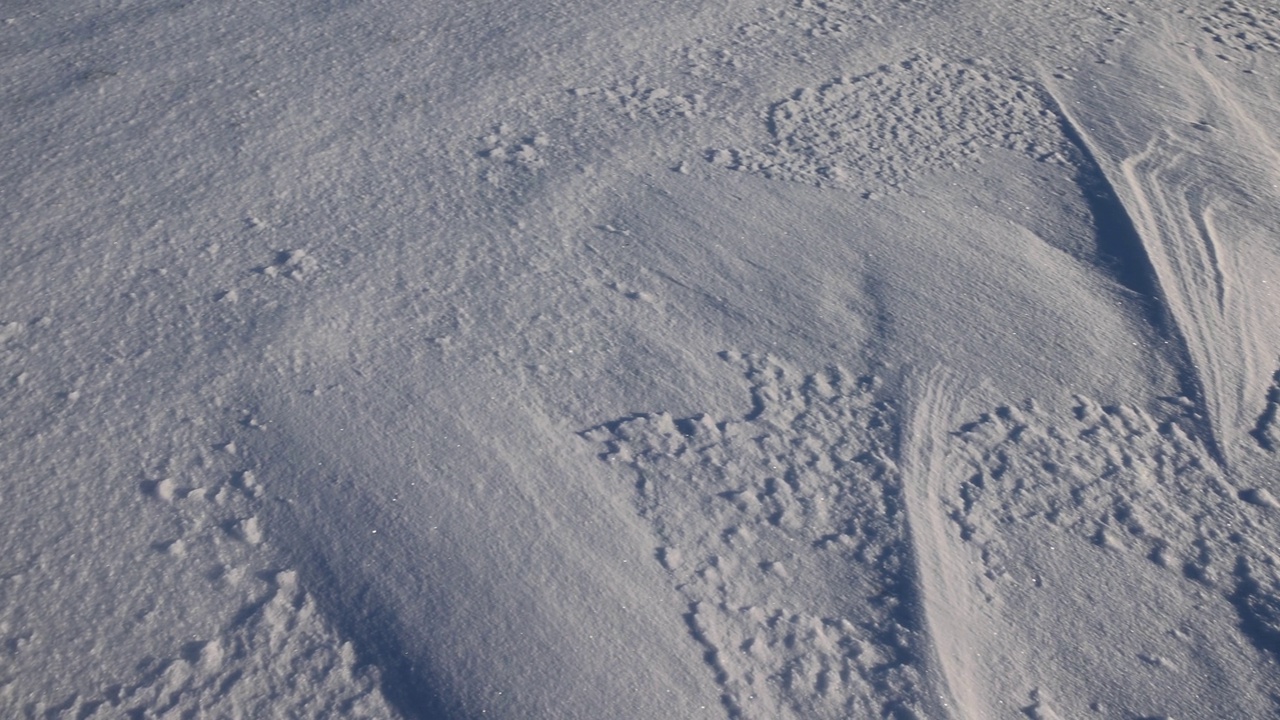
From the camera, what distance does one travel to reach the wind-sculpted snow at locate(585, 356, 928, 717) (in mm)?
1920

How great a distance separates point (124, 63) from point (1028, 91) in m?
3.14

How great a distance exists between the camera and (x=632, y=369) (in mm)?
2496

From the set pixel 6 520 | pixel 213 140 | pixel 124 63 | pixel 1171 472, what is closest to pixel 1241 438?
pixel 1171 472

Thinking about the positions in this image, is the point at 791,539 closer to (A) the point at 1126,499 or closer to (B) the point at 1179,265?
(A) the point at 1126,499

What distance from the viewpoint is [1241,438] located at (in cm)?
239

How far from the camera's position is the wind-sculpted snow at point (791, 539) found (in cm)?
192

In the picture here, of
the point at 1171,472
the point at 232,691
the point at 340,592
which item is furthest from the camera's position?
the point at 1171,472

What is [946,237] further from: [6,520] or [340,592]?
[6,520]

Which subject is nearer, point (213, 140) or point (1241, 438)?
point (1241, 438)

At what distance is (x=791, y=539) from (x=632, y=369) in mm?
610

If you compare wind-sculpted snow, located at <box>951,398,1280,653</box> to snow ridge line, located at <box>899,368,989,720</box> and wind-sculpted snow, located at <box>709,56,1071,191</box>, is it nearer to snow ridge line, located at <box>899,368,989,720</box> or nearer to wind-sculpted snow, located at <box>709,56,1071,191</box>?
snow ridge line, located at <box>899,368,989,720</box>

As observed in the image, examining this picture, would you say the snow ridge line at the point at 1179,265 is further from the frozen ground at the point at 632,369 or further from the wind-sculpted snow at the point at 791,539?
the wind-sculpted snow at the point at 791,539

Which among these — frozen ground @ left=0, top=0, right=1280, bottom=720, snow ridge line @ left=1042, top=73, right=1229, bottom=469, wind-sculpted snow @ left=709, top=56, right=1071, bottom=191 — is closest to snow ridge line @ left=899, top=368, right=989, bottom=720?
frozen ground @ left=0, top=0, right=1280, bottom=720

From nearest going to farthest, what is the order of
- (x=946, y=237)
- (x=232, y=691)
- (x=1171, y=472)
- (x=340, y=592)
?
(x=232, y=691) < (x=340, y=592) < (x=1171, y=472) < (x=946, y=237)
